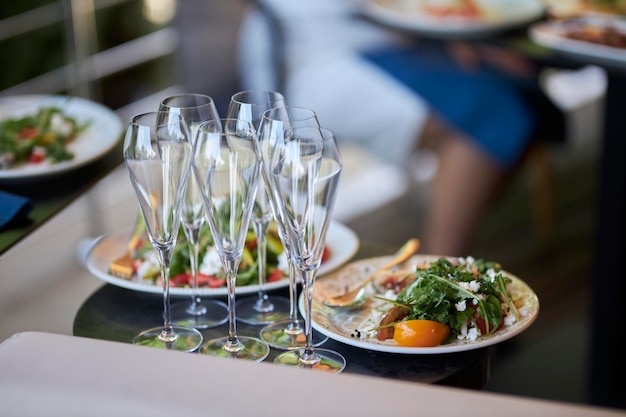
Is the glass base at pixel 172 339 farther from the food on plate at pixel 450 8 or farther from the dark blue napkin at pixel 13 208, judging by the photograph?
the food on plate at pixel 450 8

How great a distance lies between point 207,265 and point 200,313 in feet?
0.21

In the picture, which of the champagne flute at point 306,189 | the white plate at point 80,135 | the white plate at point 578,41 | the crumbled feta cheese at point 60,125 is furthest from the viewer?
the white plate at point 578,41

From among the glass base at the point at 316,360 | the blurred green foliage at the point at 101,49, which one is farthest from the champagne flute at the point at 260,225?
the blurred green foliage at the point at 101,49

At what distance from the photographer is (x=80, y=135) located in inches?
63.4

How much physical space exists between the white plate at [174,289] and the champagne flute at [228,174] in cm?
19

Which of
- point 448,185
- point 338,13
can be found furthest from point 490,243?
point 338,13

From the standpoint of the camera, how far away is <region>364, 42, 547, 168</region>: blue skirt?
8.77 feet

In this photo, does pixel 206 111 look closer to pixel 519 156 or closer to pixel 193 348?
pixel 193 348

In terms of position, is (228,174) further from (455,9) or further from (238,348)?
(455,9)

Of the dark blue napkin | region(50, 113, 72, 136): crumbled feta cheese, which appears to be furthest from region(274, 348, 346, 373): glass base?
region(50, 113, 72, 136): crumbled feta cheese

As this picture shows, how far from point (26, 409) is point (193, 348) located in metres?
0.30

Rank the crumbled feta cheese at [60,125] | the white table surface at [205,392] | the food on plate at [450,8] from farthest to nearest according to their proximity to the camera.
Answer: the food on plate at [450,8], the crumbled feta cheese at [60,125], the white table surface at [205,392]

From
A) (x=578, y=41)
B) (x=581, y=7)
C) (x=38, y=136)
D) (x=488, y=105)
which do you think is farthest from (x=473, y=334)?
(x=488, y=105)

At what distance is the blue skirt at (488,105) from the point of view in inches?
105
